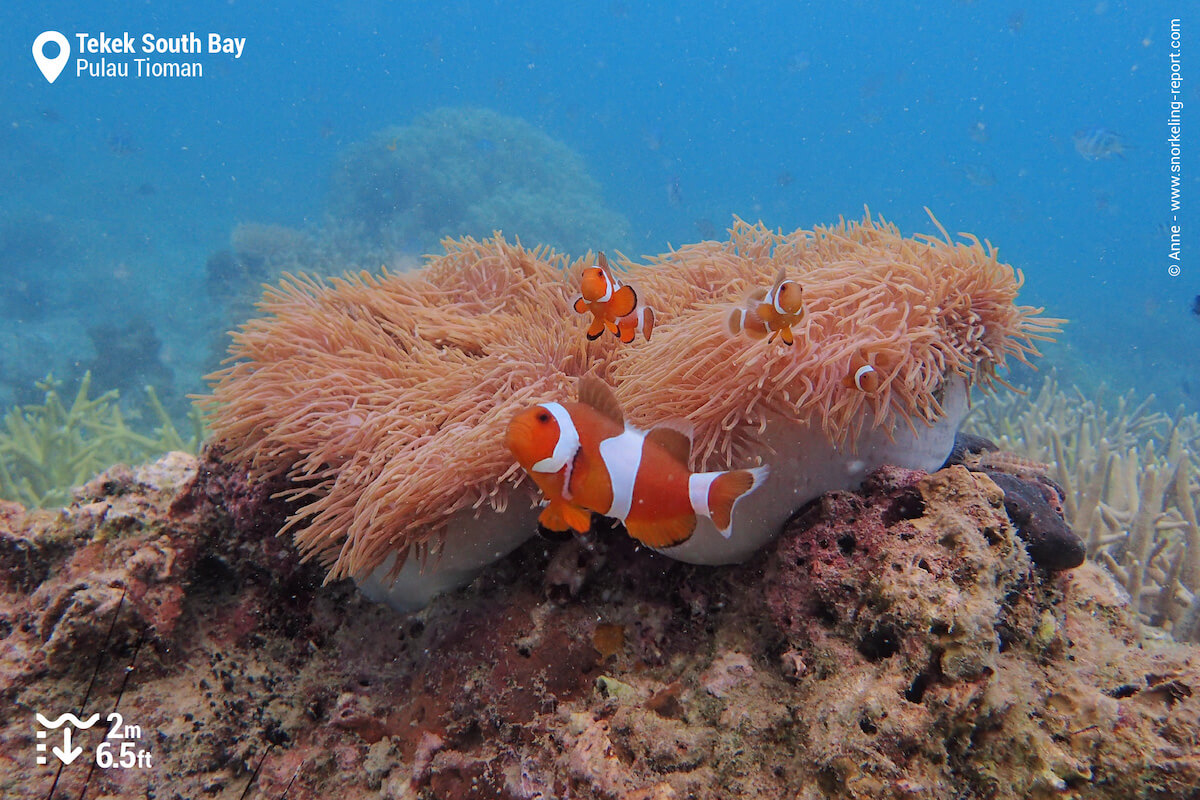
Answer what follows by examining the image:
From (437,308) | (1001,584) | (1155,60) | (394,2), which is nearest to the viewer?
(1001,584)

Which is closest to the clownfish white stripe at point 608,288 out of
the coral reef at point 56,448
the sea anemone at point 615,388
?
the sea anemone at point 615,388

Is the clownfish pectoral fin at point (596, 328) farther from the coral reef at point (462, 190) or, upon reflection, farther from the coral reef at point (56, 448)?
the coral reef at point (462, 190)

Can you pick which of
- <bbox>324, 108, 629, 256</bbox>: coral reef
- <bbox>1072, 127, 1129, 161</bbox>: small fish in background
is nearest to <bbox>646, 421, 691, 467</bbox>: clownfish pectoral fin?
<bbox>1072, 127, 1129, 161</bbox>: small fish in background

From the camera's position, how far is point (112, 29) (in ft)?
246

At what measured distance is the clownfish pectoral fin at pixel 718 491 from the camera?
52.2 inches

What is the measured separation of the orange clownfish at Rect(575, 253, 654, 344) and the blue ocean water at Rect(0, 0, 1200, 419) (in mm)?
21931

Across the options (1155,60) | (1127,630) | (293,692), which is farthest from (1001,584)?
(1155,60)

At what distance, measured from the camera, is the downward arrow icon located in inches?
79.3

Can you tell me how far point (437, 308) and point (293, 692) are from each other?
1727 mm

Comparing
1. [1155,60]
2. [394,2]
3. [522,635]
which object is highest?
[1155,60]

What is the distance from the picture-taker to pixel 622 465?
1.31 meters

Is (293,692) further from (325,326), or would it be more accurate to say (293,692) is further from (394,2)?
(394,2)

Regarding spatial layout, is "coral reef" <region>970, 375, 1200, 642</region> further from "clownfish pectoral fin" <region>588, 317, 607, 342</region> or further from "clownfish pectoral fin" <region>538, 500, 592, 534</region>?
"clownfish pectoral fin" <region>538, 500, 592, 534</region>

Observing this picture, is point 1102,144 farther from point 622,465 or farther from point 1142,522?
point 622,465
